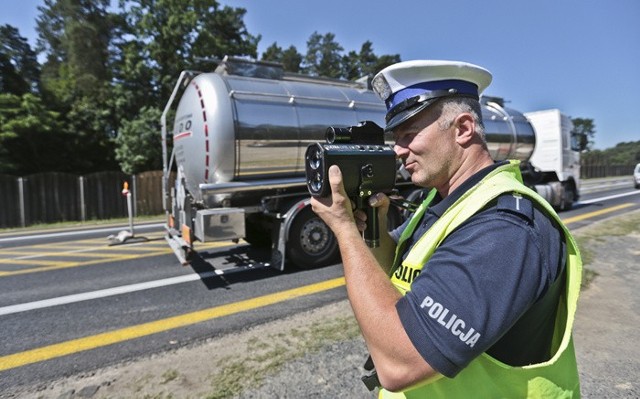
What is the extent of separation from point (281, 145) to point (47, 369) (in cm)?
365

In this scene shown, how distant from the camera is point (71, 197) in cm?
1416

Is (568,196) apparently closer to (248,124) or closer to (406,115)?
(248,124)

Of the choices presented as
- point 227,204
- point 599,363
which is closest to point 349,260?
point 599,363

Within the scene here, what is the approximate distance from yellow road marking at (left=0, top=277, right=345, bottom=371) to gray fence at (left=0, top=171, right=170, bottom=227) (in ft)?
39.8

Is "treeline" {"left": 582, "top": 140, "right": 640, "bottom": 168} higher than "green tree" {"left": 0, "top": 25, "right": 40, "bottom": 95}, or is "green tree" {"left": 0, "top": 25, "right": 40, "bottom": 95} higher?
"green tree" {"left": 0, "top": 25, "right": 40, "bottom": 95}

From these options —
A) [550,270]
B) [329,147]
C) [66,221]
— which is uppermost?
[329,147]

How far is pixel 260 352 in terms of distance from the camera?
2.93 meters

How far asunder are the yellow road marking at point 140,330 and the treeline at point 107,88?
1194cm

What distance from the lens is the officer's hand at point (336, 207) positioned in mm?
1150

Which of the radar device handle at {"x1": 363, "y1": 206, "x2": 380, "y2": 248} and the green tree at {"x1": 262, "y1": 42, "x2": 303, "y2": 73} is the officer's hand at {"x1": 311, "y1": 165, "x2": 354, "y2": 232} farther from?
the green tree at {"x1": 262, "y1": 42, "x2": 303, "y2": 73}

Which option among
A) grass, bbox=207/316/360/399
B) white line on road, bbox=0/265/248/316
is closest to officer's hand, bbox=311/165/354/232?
grass, bbox=207/316/360/399

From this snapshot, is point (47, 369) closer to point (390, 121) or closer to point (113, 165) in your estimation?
point (390, 121)

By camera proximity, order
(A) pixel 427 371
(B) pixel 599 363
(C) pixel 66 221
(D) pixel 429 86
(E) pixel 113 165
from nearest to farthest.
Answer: (A) pixel 427 371
(D) pixel 429 86
(B) pixel 599 363
(C) pixel 66 221
(E) pixel 113 165

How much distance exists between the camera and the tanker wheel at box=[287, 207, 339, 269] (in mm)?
5387
